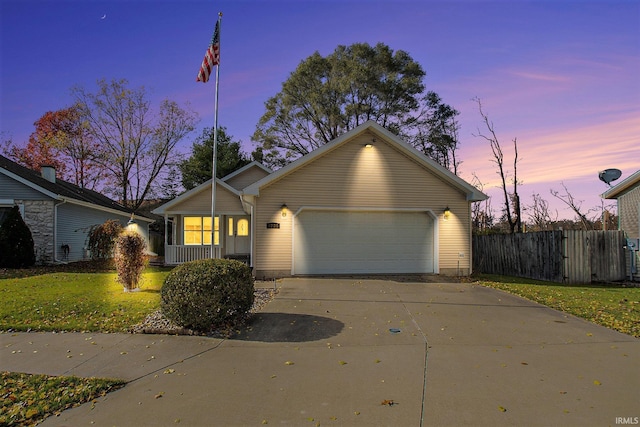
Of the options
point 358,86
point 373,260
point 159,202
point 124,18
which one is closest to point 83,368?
point 373,260

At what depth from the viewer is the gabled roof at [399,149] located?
12078 millimetres

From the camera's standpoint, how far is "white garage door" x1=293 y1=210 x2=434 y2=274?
1239 cm

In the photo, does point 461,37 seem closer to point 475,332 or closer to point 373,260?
point 373,260

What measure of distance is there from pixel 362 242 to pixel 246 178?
1117 cm

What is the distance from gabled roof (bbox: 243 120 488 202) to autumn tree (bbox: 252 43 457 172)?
46.9ft

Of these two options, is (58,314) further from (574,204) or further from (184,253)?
(574,204)

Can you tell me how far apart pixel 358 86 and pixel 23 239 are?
21.4m

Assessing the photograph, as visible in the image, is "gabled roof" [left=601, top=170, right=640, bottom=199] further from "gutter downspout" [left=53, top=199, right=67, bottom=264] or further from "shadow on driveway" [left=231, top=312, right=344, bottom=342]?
"gutter downspout" [left=53, top=199, right=67, bottom=264]

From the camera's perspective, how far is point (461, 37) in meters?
12.4

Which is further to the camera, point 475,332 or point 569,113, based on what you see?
point 569,113

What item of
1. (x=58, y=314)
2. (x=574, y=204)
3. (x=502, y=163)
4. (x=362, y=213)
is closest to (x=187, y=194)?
(x=362, y=213)

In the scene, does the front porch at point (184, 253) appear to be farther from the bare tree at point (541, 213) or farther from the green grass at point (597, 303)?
the bare tree at point (541, 213)

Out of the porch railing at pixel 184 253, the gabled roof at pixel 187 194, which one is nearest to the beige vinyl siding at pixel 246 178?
the gabled roof at pixel 187 194

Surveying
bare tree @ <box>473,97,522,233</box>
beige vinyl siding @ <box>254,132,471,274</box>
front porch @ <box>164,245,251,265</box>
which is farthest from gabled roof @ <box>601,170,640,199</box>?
front porch @ <box>164,245,251,265</box>
